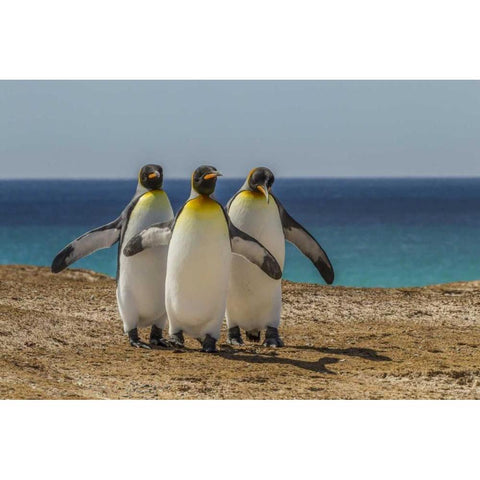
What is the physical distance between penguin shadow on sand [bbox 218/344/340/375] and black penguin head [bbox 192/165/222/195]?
1.09 m

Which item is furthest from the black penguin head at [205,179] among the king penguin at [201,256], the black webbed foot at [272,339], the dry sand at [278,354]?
the black webbed foot at [272,339]

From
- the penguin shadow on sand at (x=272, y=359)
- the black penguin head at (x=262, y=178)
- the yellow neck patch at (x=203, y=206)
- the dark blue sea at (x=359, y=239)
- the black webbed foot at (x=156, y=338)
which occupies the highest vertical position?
the dark blue sea at (x=359, y=239)

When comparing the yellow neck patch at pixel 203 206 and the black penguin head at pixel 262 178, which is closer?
the yellow neck patch at pixel 203 206

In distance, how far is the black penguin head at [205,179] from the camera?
6656 millimetres

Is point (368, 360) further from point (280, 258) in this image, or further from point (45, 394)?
point (45, 394)

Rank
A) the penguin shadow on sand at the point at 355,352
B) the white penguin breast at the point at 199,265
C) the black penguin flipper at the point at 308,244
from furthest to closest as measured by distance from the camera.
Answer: the black penguin flipper at the point at 308,244
the penguin shadow on sand at the point at 355,352
the white penguin breast at the point at 199,265

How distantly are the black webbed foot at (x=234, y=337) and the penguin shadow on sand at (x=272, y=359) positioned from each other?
0.26 m

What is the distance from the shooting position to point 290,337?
787 cm

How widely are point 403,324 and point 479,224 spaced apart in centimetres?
2839

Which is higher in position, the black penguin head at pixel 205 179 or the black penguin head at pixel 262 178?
the black penguin head at pixel 262 178

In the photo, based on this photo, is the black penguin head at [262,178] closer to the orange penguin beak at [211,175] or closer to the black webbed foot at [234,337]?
the orange penguin beak at [211,175]

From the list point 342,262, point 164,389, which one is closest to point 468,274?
point 342,262

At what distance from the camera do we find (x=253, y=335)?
24.5 ft

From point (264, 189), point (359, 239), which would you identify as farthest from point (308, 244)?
point (359, 239)
